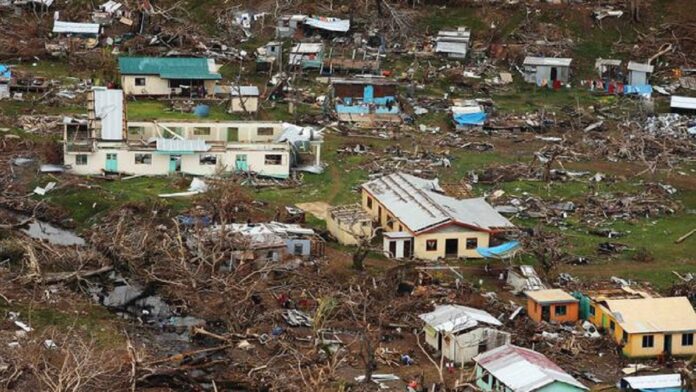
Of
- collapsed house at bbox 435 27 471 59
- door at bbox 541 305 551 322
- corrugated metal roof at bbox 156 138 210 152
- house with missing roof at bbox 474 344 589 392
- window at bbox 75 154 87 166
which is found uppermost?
collapsed house at bbox 435 27 471 59

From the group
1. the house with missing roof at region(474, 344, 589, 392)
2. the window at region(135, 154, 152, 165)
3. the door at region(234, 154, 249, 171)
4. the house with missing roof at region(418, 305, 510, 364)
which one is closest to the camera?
the house with missing roof at region(474, 344, 589, 392)

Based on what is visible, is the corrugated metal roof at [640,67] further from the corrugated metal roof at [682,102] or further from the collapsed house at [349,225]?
the collapsed house at [349,225]

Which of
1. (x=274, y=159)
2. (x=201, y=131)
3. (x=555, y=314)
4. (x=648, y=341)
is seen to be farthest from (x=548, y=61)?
(x=648, y=341)

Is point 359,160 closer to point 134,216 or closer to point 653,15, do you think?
point 134,216

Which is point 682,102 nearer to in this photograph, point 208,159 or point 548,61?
point 548,61

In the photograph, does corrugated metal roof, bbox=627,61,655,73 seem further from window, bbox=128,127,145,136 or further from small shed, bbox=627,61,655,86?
window, bbox=128,127,145,136

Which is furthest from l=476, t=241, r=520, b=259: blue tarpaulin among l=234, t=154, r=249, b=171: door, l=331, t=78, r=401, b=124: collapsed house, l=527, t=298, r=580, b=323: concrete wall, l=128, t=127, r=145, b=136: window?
l=331, t=78, r=401, b=124: collapsed house

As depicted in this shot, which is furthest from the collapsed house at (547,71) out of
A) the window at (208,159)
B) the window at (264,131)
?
the window at (208,159)
